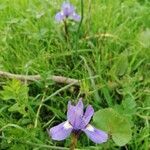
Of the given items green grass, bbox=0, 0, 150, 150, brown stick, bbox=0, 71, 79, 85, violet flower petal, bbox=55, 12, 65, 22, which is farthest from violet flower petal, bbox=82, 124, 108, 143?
violet flower petal, bbox=55, 12, 65, 22

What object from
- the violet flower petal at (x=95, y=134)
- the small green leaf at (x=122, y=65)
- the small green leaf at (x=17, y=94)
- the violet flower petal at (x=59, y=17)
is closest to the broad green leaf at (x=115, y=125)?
the violet flower petal at (x=95, y=134)

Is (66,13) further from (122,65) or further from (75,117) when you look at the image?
(75,117)

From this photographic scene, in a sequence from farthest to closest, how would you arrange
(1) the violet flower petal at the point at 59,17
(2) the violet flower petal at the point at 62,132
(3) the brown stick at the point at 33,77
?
(1) the violet flower petal at the point at 59,17 → (3) the brown stick at the point at 33,77 → (2) the violet flower petal at the point at 62,132

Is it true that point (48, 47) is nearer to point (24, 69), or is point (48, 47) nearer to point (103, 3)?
point (24, 69)

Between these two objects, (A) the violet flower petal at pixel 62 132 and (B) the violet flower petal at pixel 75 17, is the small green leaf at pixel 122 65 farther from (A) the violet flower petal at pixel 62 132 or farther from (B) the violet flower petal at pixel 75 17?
(A) the violet flower petal at pixel 62 132

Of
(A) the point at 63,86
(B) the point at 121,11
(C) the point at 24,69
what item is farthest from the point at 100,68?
(B) the point at 121,11

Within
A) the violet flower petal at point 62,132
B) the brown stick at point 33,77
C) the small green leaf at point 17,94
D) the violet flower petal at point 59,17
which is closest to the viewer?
the violet flower petal at point 62,132
